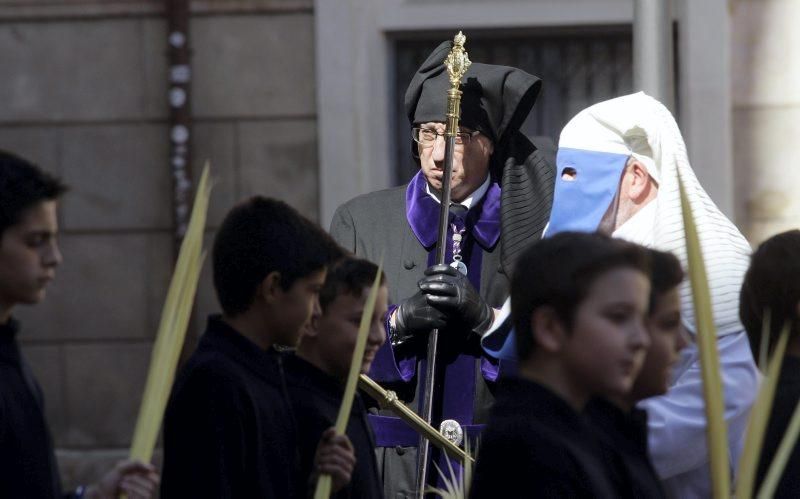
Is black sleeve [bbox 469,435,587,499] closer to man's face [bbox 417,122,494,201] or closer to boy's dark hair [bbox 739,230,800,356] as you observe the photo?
boy's dark hair [bbox 739,230,800,356]

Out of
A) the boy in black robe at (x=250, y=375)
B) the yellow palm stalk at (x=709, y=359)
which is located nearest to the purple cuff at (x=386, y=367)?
the boy in black robe at (x=250, y=375)

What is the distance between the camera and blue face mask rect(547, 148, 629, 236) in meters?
3.58

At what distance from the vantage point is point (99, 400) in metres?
7.69

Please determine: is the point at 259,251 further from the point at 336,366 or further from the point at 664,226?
the point at 664,226

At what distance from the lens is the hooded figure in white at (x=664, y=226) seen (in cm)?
322

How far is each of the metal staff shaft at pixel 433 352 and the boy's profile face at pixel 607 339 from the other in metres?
1.70

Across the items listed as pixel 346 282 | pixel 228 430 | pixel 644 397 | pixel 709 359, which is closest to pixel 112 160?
pixel 346 282

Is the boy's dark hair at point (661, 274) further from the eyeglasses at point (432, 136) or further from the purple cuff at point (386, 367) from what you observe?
the eyeglasses at point (432, 136)

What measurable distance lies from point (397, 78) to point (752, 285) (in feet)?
15.4

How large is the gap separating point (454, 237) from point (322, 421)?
144 centimetres

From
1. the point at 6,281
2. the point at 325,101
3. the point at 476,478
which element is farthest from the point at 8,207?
the point at 325,101

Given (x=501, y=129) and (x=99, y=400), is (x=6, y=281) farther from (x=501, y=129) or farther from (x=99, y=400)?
(x=99, y=400)

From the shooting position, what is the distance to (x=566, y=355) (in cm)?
247

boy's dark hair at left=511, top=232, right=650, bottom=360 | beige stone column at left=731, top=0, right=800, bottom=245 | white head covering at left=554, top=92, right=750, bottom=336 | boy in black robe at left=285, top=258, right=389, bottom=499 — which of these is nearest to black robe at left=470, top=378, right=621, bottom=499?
boy's dark hair at left=511, top=232, right=650, bottom=360
